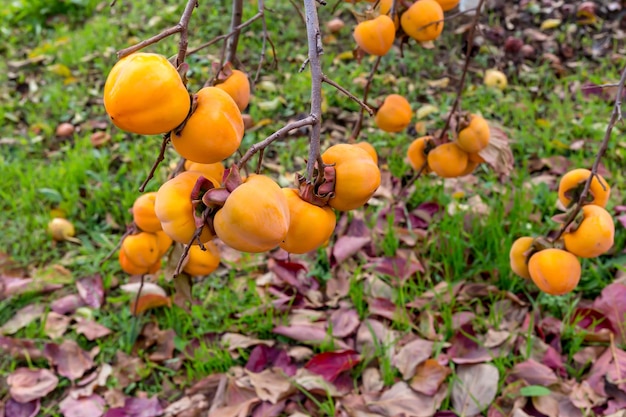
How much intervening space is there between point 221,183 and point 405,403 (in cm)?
113

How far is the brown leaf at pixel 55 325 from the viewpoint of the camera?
2.14 m

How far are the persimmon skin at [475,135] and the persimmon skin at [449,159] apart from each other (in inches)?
1.5

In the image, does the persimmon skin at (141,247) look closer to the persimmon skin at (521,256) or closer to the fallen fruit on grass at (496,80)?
the persimmon skin at (521,256)

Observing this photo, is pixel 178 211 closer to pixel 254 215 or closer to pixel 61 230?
pixel 254 215

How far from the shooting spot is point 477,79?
3.20 m

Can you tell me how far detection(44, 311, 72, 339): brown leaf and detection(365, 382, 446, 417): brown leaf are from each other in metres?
1.10

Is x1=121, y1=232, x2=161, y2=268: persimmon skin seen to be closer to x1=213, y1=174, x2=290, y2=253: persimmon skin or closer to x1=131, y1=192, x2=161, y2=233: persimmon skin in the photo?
x1=131, y1=192, x2=161, y2=233: persimmon skin

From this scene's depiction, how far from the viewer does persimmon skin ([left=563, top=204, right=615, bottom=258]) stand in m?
1.33

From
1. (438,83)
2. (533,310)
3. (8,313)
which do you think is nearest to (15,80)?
(8,313)

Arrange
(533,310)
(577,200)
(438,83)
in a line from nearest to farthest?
(577,200) < (533,310) < (438,83)

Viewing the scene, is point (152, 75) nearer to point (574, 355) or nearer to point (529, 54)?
point (574, 355)

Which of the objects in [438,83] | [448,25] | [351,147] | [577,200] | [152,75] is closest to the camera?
[152,75]

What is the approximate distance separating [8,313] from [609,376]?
1989 millimetres

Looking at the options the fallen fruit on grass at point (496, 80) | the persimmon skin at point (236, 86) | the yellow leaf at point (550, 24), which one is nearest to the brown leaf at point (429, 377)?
the persimmon skin at point (236, 86)
